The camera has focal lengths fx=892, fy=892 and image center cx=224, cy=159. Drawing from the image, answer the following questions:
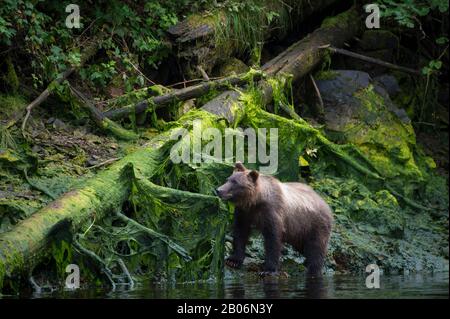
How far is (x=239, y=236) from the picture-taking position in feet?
34.8

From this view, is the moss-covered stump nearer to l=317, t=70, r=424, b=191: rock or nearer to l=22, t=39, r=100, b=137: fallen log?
l=317, t=70, r=424, b=191: rock

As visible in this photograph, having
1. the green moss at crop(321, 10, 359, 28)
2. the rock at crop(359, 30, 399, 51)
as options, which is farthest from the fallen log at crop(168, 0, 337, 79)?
the rock at crop(359, 30, 399, 51)

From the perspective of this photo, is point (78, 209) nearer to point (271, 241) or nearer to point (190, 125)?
point (271, 241)

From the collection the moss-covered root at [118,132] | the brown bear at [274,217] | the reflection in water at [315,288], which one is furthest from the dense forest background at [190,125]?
the reflection in water at [315,288]

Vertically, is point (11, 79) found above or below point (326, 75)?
above

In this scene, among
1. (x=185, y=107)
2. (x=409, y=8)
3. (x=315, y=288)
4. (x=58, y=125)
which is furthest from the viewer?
(x=409, y=8)

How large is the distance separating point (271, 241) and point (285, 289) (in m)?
1.30

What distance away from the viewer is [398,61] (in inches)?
677

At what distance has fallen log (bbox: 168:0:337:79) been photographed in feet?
44.8

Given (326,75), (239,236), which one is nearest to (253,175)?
(239,236)

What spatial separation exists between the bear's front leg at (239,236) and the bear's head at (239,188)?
0.30 meters

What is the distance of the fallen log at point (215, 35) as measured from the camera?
1364cm
